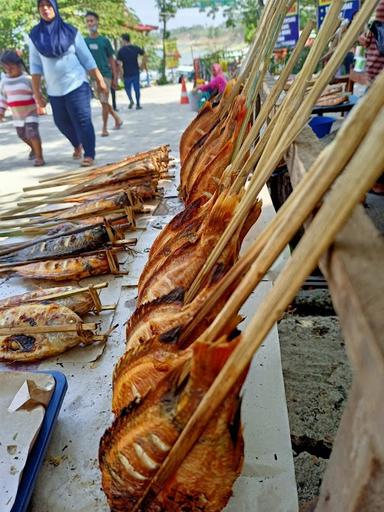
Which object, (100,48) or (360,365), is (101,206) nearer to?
(360,365)

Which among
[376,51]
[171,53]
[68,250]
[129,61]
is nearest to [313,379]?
[68,250]

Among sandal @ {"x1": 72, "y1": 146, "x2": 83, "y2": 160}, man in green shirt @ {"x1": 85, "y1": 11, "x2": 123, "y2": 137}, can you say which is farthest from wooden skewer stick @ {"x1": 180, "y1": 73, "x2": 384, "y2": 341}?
man in green shirt @ {"x1": 85, "y1": 11, "x2": 123, "y2": 137}

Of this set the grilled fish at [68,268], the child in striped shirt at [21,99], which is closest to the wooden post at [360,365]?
the grilled fish at [68,268]

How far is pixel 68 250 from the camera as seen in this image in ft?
8.93

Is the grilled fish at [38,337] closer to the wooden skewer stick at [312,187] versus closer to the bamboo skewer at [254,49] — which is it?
the wooden skewer stick at [312,187]

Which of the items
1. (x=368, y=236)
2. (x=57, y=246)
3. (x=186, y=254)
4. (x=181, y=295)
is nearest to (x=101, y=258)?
(x=57, y=246)

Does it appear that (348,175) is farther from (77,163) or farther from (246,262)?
(77,163)

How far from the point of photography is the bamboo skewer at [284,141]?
1.08 meters

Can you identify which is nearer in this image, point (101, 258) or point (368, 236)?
point (368, 236)

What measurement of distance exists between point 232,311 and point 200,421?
23cm

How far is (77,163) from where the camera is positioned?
6.78 metres

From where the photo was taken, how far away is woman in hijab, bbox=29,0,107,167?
535cm

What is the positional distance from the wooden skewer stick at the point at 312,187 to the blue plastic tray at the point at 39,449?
0.90 meters

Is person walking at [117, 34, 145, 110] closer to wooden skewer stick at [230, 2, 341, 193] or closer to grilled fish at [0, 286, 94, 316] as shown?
grilled fish at [0, 286, 94, 316]
